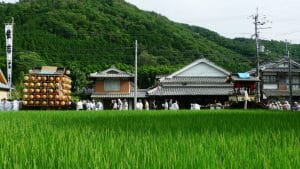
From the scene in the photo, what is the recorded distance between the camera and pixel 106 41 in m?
60.7

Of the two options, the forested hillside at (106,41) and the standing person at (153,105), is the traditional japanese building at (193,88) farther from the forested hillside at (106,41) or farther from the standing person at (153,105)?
the forested hillside at (106,41)

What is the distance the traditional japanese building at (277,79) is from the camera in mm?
38094

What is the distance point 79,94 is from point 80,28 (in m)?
20.6

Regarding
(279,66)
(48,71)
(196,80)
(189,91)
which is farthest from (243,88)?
(48,71)

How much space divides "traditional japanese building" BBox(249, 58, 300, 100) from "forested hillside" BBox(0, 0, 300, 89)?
13.5 m

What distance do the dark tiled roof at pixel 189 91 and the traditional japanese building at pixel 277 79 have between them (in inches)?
182

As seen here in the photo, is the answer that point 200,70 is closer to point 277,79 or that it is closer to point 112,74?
point 277,79

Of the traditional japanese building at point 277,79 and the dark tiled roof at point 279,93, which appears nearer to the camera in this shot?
the dark tiled roof at point 279,93

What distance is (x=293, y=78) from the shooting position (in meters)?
39.1

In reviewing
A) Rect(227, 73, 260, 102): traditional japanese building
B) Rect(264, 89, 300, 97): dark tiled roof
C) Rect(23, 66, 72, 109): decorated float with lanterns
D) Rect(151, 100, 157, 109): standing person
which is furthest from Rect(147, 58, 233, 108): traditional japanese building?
Rect(23, 66, 72, 109): decorated float with lanterns

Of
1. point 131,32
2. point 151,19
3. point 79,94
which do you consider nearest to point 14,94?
point 79,94

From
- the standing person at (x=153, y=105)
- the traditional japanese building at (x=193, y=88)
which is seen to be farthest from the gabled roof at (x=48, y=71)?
the traditional japanese building at (x=193, y=88)

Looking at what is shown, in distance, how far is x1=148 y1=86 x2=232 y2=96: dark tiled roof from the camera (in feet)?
112

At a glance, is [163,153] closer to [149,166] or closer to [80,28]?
[149,166]
